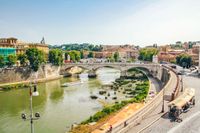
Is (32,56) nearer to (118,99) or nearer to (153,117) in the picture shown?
(118,99)

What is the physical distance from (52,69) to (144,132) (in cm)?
5299

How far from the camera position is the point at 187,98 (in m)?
23.7

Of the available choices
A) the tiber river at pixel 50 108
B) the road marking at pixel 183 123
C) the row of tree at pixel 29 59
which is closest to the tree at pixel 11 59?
the row of tree at pixel 29 59

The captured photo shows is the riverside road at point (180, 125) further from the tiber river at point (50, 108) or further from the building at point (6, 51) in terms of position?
the building at point (6, 51)

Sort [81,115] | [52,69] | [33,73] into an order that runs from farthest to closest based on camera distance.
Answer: [52,69] < [33,73] < [81,115]

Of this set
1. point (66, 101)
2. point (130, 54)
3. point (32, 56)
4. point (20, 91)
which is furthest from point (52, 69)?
point (130, 54)

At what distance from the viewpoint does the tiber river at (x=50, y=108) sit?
90.8ft

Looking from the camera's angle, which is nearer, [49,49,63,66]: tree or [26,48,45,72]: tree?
[26,48,45,72]: tree

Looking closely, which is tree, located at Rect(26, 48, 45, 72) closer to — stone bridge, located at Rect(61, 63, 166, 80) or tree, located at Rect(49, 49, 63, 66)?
tree, located at Rect(49, 49, 63, 66)

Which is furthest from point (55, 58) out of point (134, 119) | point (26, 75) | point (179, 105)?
point (134, 119)

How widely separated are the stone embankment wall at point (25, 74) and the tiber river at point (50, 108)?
746cm

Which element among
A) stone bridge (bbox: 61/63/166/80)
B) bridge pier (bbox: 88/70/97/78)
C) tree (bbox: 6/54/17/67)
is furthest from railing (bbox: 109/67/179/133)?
bridge pier (bbox: 88/70/97/78)

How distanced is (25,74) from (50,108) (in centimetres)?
2670

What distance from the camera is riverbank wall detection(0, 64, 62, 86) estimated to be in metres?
56.2
